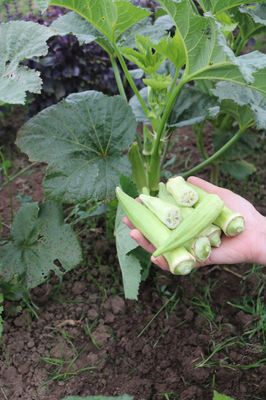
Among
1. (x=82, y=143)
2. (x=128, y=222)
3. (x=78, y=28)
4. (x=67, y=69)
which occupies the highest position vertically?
(x=78, y=28)

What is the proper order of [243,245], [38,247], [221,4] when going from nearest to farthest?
1. [221,4]
2. [243,245]
3. [38,247]

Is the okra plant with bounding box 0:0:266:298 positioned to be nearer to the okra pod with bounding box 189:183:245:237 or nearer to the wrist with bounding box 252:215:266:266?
the okra pod with bounding box 189:183:245:237

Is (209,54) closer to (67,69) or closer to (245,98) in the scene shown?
(245,98)

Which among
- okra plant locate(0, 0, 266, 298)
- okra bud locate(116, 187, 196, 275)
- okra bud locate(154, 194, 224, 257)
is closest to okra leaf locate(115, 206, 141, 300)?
okra plant locate(0, 0, 266, 298)

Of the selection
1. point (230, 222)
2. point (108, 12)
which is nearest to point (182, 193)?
point (230, 222)

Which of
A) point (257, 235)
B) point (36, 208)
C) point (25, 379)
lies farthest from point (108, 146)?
point (25, 379)

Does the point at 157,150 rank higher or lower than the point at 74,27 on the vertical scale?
lower
